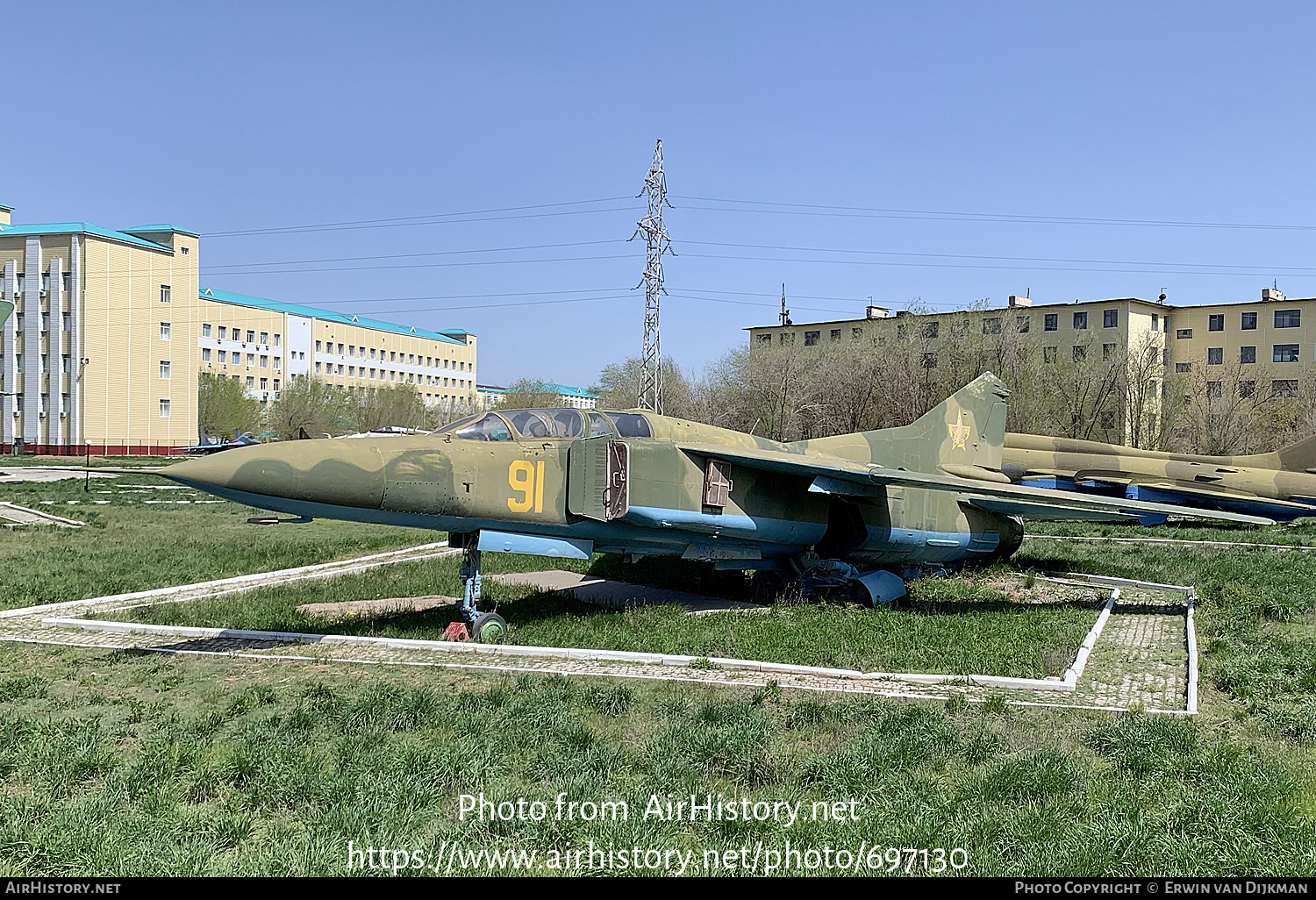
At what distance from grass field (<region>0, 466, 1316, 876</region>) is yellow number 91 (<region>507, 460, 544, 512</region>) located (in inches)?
59.7

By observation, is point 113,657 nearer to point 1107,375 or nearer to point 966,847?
point 966,847

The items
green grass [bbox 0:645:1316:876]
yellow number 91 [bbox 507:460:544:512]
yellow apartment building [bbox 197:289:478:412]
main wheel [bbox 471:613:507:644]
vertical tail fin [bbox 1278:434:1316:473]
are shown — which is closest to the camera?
green grass [bbox 0:645:1316:876]

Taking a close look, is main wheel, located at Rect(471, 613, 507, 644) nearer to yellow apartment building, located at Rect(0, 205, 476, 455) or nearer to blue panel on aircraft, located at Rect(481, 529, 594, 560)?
blue panel on aircraft, located at Rect(481, 529, 594, 560)

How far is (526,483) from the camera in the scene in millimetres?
10875

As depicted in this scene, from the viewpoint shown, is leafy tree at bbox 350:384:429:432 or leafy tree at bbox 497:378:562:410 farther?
leafy tree at bbox 350:384:429:432

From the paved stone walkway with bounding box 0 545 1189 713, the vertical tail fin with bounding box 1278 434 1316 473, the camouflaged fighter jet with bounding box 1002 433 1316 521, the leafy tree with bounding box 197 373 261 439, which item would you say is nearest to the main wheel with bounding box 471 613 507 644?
the paved stone walkway with bounding box 0 545 1189 713

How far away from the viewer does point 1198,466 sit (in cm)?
2633

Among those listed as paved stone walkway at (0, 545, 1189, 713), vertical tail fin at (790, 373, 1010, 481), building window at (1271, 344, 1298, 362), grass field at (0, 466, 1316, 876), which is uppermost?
building window at (1271, 344, 1298, 362)

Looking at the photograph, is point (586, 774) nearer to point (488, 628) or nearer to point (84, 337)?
point (488, 628)

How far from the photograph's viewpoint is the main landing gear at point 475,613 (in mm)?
10594

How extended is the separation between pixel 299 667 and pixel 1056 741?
22.8 feet

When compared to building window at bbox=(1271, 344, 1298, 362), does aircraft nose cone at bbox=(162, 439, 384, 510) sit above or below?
below

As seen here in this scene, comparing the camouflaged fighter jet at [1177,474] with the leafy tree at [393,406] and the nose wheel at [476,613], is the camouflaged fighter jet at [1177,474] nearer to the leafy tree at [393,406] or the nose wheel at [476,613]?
the nose wheel at [476,613]

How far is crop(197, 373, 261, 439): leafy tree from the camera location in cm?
7975
